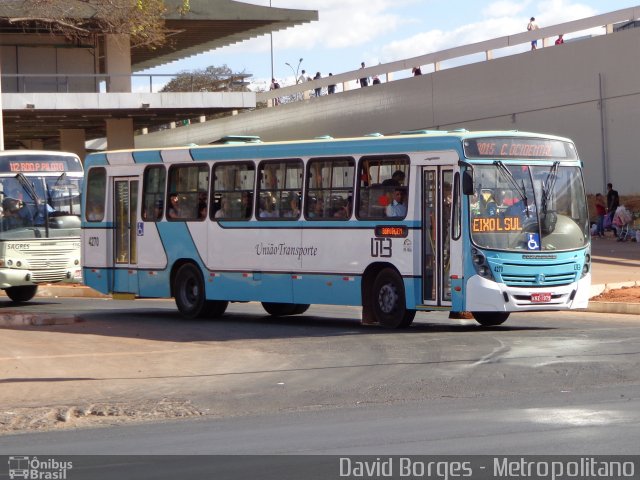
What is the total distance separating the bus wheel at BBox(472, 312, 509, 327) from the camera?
61.7 feet

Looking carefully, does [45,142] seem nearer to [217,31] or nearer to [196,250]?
[217,31]

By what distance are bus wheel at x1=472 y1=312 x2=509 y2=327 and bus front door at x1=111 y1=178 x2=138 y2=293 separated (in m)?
7.03

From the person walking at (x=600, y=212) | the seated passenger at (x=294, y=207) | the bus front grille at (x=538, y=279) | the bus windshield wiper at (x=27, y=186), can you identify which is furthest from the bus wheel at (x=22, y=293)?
the person walking at (x=600, y=212)

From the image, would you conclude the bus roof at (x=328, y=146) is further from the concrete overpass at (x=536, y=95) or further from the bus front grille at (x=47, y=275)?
the concrete overpass at (x=536, y=95)

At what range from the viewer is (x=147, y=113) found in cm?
4478

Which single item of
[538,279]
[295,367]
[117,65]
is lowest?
[295,367]

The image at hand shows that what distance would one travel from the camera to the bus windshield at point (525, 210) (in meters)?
17.2

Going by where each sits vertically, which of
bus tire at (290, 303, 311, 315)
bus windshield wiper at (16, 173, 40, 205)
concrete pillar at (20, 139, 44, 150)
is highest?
concrete pillar at (20, 139, 44, 150)

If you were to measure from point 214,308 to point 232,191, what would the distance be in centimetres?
238

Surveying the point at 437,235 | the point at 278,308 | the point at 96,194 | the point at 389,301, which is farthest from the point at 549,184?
the point at 96,194

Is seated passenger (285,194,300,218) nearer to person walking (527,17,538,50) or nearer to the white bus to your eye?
the white bus

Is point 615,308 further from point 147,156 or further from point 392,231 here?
point 147,156

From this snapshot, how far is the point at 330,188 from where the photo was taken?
1903cm
